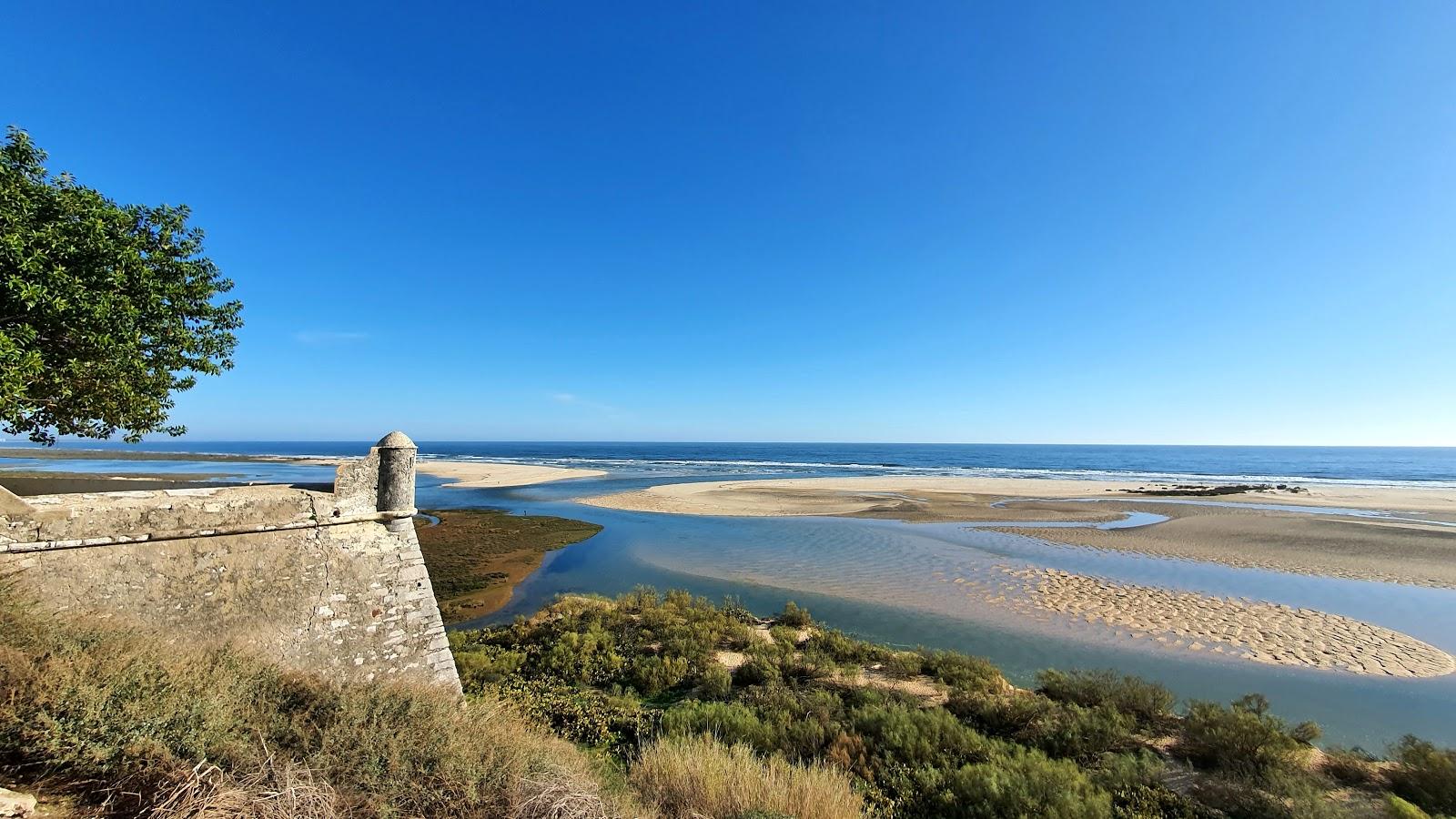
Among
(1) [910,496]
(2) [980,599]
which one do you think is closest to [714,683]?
(2) [980,599]

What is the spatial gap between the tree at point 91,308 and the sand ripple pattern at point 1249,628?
67.7 feet

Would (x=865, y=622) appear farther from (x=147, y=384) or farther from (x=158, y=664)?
(x=147, y=384)

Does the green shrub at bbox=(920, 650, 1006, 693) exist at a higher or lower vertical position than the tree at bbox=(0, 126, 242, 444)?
lower

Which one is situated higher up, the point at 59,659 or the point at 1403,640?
the point at 59,659

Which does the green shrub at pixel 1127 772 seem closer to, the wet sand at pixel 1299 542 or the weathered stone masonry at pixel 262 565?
the weathered stone masonry at pixel 262 565

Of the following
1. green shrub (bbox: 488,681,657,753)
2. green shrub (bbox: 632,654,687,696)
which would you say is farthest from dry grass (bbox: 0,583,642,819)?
green shrub (bbox: 632,654,687,696)

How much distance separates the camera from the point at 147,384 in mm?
9211

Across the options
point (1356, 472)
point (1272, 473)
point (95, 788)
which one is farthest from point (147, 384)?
point (1356, 472)

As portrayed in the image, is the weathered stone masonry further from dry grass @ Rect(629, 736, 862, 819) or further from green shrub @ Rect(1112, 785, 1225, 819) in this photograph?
green shrub @ Rect(1112, 785, 1225, 819)

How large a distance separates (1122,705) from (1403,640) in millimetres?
10312

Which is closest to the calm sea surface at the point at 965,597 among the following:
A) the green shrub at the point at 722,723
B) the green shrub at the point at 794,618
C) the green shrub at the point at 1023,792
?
the green shrub at the point at 794,618

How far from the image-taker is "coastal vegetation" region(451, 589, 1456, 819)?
6105 millimetres

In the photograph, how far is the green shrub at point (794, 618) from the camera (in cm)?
1305

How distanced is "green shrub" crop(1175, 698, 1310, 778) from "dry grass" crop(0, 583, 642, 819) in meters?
7.91
